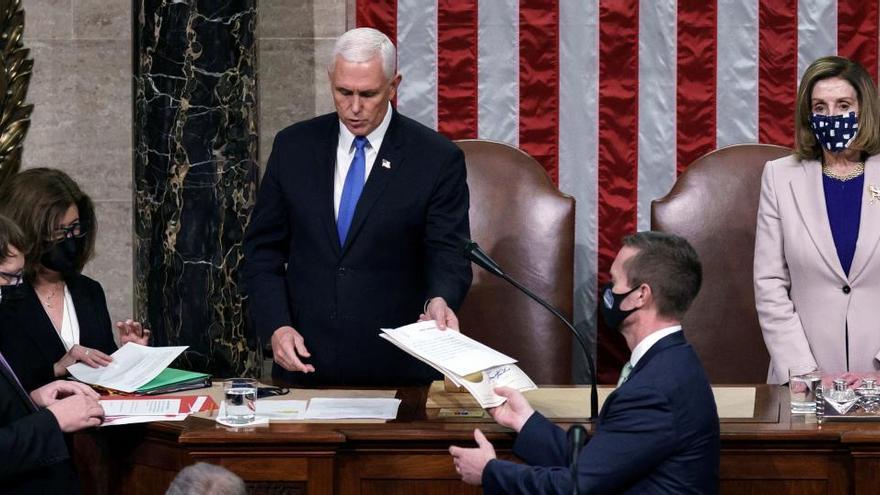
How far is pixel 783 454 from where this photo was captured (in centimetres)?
400

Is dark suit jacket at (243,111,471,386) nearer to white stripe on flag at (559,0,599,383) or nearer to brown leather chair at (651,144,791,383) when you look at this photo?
brown leather chair at (651,144,791,383)

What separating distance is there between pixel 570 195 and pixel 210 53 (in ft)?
5.92

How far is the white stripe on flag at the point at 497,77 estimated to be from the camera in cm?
665

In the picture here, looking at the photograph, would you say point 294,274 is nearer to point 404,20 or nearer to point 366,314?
point 366,314

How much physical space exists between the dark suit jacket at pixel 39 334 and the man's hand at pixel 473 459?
1523mm

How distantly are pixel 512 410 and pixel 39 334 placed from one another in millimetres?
1680

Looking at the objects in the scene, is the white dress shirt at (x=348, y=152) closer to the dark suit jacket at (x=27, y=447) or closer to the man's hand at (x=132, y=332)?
the man's hand at (x=132, y=332)

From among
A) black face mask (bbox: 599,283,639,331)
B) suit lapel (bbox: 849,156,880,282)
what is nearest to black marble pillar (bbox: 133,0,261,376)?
suit lapel (bbox: 849,156,880,282)

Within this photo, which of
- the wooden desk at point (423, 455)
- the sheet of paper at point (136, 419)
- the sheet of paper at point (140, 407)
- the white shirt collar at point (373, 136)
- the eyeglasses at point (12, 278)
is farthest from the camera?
the white shirt collar at point (373, 136)

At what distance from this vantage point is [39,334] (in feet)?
14.8

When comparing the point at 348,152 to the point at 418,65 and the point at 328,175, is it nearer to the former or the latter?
the point at 328,175

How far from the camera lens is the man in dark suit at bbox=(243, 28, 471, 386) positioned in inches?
187

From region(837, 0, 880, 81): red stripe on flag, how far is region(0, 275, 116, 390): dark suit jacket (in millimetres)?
3782

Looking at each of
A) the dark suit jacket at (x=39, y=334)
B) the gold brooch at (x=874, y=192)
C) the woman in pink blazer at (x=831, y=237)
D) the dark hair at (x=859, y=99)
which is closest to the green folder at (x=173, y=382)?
the dark suit jacket at (x=39, y=334)
